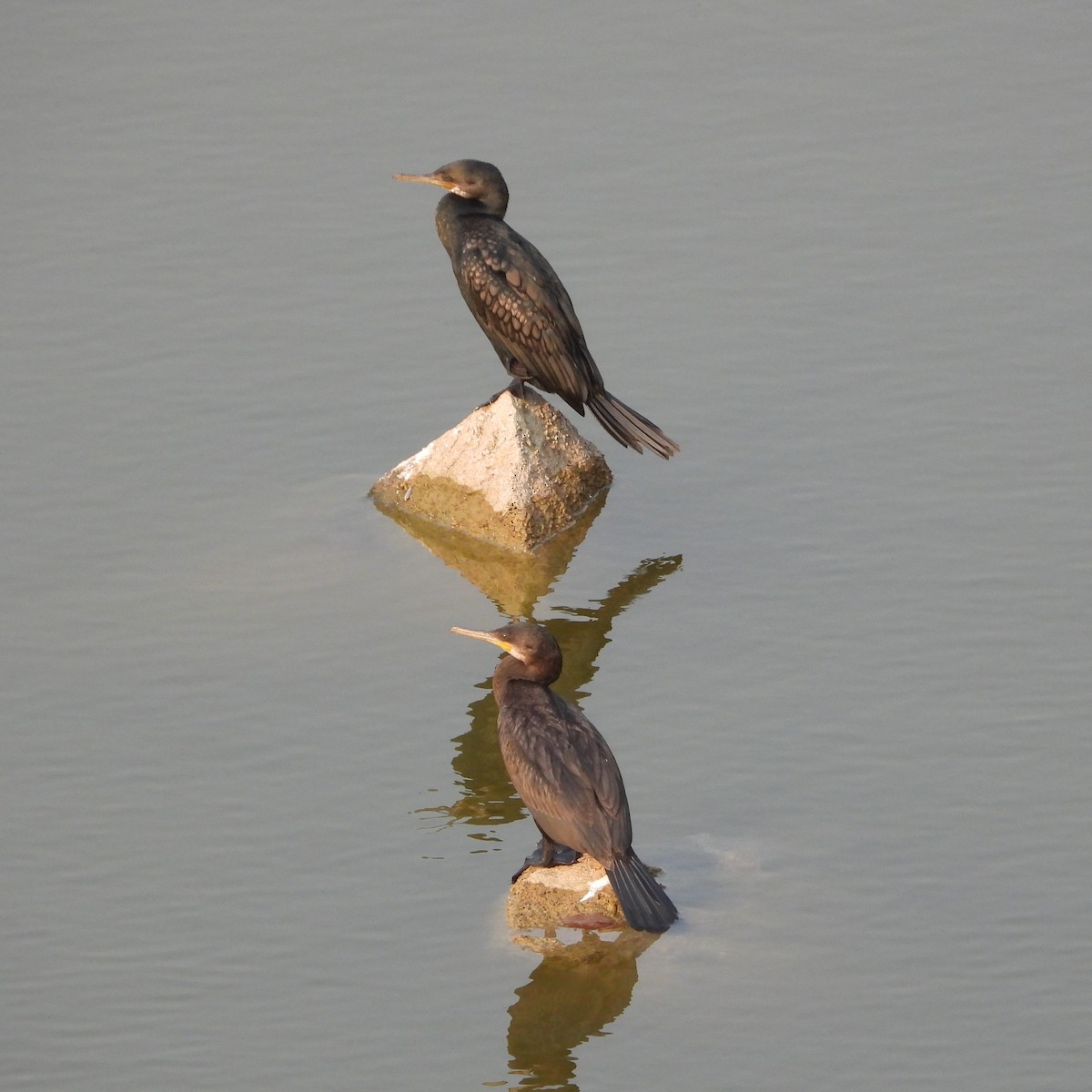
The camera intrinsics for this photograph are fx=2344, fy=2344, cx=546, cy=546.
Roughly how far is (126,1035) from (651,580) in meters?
4.85

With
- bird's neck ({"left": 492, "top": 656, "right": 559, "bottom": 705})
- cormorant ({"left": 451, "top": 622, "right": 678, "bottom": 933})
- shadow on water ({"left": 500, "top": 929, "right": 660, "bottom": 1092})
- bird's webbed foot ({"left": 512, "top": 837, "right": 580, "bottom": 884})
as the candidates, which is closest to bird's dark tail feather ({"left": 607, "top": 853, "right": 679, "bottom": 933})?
cormorant ({"left": 451, "top": 622, "right": 678, "bottom": 933})

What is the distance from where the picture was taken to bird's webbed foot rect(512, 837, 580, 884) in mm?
9898

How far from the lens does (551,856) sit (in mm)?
9906

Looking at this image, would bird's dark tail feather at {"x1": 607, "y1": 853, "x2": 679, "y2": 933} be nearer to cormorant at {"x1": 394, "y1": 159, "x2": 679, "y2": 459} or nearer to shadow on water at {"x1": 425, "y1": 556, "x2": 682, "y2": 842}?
shadow on water at {"x1": 425, "y1": 556, "x2": 682, "y2": 842}

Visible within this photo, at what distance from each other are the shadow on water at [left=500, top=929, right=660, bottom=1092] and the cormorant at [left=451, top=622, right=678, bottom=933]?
239 millimetres

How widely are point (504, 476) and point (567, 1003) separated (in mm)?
4857

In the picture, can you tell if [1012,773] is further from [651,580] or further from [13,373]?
[13,373]

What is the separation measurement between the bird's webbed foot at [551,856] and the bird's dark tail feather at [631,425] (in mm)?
4442

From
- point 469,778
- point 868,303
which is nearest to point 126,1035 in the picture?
point 469,778

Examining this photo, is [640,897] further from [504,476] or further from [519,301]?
[519,301]

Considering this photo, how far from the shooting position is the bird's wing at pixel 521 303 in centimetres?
1338

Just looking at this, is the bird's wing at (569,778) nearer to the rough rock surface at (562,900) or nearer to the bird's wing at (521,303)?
the rough rock surface at (562,900)

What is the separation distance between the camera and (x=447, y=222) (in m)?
13.6

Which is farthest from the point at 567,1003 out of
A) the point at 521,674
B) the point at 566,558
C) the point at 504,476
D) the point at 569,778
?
the point at 504,476
